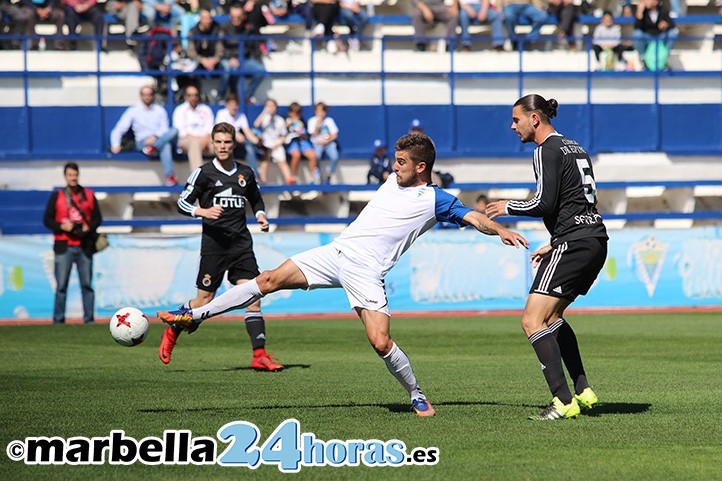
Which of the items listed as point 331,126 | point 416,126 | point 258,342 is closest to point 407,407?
point 258,342

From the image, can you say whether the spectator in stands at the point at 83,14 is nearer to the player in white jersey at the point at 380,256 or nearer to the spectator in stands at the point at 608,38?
the spectator in stands at the point at 608,38

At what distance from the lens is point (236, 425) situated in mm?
7797

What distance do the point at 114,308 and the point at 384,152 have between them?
A: 6.92 metres

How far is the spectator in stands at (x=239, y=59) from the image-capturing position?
84.1ft

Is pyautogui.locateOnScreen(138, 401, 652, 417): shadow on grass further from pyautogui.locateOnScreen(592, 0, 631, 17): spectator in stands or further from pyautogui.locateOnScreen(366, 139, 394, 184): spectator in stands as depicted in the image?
pyautogui.locateOnScreen(592, 0, 631, 17): spectator in stands

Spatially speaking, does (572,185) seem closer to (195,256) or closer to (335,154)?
(195,256)

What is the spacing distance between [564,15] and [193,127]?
31.5 ft

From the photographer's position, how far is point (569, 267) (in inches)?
334

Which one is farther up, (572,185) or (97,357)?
(572,185)

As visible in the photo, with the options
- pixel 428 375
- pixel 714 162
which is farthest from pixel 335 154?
pixel 428 375

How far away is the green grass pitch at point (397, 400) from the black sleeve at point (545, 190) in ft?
4.95

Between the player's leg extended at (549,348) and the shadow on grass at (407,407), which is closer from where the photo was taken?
the player's leg extended at (549,348)

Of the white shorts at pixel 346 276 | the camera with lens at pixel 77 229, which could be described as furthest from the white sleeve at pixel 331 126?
the white shorts at pixel 346 276

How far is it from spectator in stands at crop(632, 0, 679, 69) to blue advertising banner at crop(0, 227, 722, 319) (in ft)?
26.8
